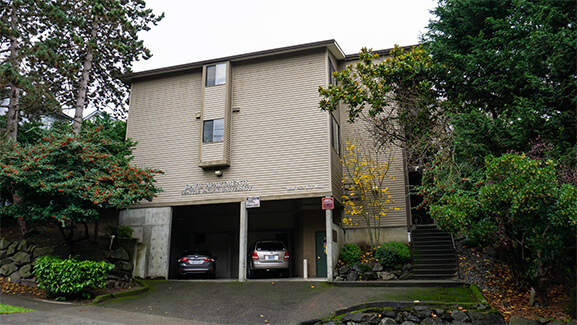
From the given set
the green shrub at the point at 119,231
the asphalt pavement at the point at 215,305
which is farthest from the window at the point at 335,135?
the green shrub at the point at 119,231

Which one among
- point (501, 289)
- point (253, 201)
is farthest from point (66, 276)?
point (501, 289)

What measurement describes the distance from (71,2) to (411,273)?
20.0m

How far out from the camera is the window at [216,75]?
1986 cm

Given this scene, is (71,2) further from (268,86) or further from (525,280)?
(525,280)

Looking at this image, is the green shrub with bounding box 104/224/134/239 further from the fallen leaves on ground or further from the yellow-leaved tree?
the fallen leaves on ground

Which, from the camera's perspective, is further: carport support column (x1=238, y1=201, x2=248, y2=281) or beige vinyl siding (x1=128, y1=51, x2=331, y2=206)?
beige vinyl siding (x1=128, y1=51, x2=331, y2=206)

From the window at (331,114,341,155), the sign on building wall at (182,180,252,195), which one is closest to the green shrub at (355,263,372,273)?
the window at (331,114,341,155)

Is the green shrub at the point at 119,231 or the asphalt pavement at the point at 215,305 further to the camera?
the green shrub at the point at 119,231

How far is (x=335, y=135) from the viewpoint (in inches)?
751

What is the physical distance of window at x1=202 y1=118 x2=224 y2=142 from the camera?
19.0 meters

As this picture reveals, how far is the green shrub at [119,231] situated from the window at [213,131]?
529 cm

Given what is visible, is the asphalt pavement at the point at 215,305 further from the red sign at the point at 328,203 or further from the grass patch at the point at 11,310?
the red sign at the point at 328,203

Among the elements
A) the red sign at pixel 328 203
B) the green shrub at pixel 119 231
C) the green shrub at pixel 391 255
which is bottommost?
the green shrub at pixel 391 255

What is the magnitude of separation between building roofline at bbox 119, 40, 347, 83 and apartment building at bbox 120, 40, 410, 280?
0.05 metres
